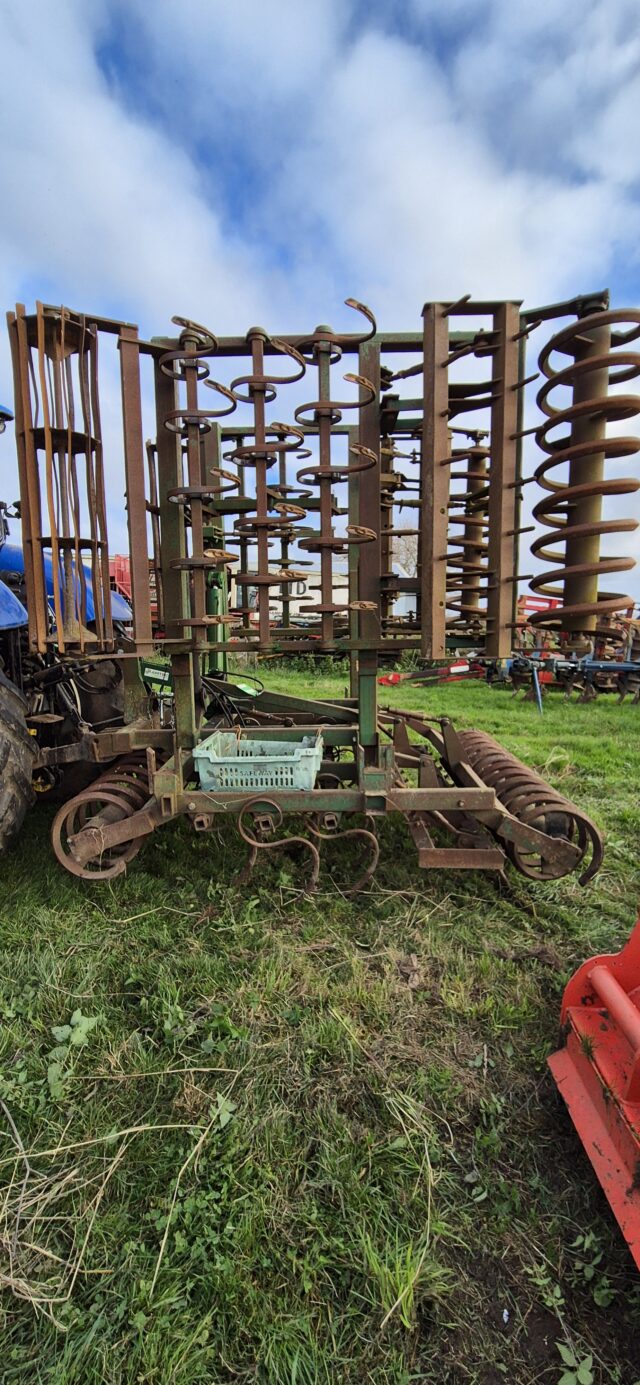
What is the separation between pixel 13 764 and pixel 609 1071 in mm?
2732

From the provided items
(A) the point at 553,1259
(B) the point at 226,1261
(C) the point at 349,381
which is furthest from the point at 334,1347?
(C) the point at 349,381

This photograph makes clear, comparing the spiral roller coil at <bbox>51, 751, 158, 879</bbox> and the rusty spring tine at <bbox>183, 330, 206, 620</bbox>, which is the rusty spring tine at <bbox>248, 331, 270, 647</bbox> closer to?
the rusty spring tine at <bbox>183, 330, 206, 620</bbox>

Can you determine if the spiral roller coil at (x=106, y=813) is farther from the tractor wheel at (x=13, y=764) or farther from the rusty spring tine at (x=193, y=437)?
the rusty spring tine at (x=193, y=437)

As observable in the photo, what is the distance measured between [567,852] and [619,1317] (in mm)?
1764

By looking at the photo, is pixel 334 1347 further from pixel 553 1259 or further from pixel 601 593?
pixel 601 593

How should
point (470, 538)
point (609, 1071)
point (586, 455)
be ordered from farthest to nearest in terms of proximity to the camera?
point (470, 538), point (586, 455), point (609, 1071)

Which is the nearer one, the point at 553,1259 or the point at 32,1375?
the point at 32,1375

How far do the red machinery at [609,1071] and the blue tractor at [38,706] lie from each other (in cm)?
253

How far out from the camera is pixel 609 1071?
1.88m

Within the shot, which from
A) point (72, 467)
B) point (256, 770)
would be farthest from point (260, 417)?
point (256, 770)

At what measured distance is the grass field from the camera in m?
1.54

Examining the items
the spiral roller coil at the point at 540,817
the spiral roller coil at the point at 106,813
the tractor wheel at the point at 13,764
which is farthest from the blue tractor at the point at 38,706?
the spiral roller coil at the point at 540,817

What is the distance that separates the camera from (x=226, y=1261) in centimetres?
166

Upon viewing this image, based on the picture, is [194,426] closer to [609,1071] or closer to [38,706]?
[38,706]
